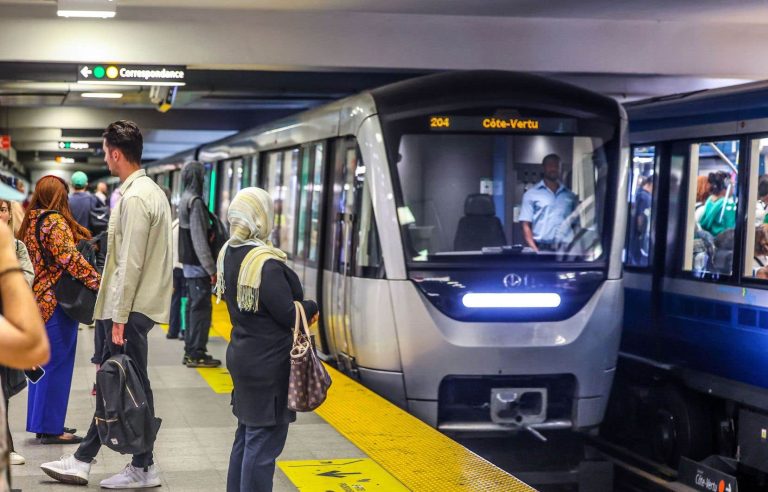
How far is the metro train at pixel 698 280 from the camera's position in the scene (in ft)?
29.4

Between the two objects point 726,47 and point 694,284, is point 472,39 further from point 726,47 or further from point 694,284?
point 694,284

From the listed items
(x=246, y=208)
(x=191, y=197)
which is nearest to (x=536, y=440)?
(x=191, y=197)

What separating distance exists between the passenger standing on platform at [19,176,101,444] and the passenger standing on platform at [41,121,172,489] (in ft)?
2.81

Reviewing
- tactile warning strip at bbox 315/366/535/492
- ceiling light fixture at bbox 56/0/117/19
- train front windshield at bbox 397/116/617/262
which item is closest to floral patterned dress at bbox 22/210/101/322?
tactile warning strip at bbox 315/366/535/492

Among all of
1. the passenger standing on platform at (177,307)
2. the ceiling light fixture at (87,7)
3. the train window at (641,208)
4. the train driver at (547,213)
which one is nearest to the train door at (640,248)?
the train window at (641,208)

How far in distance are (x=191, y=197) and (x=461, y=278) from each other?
9.65 feet

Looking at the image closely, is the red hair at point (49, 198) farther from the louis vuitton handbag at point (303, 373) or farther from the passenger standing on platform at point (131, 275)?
the louis vuitton handbag at point (303, 373)

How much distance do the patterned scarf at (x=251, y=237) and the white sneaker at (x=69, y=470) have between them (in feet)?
5.69

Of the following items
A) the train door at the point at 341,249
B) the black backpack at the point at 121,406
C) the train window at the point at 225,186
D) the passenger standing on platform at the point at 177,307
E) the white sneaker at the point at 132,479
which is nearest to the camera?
the black backpack at the point at 121,406

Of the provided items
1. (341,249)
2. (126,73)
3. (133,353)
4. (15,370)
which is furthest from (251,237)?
(126,73)

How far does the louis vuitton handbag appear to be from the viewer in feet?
16.4

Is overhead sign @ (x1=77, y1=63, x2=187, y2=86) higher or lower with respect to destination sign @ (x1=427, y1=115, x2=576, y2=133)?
higher

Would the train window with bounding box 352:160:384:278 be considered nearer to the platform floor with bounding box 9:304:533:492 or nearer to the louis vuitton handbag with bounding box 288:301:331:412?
the platform floor with bounding box 9:304:533:492

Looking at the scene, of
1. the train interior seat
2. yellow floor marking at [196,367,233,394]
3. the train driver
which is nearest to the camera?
the train interior seat
